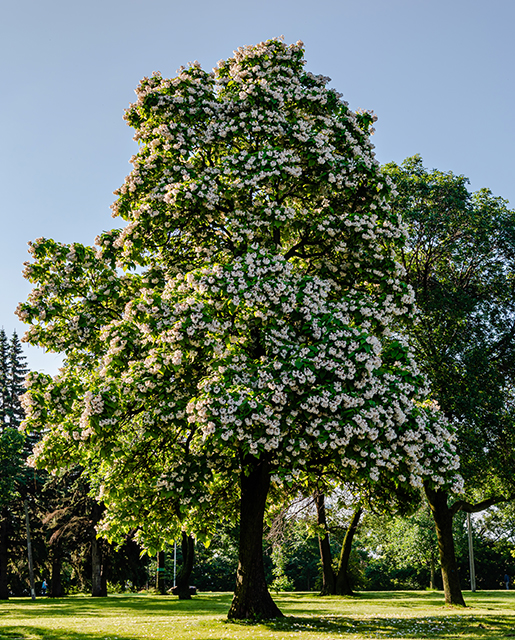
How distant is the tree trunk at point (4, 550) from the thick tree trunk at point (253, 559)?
119 feet

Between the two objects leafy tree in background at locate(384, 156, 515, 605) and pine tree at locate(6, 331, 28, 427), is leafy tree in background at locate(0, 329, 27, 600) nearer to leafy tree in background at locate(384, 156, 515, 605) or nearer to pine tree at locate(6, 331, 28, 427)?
pine tree at locate(6, 331, 28, 427)

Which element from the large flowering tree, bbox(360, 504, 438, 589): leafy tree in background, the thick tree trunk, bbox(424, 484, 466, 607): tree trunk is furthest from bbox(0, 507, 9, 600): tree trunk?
the thick tree trunk

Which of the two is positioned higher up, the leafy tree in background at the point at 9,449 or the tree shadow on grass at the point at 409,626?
the leafy tree in background at the point at 9,449

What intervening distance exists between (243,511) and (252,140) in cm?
1113

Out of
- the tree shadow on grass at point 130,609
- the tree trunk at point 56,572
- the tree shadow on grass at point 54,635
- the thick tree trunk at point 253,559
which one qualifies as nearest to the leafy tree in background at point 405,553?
the tree shadow on grass at point 130,609

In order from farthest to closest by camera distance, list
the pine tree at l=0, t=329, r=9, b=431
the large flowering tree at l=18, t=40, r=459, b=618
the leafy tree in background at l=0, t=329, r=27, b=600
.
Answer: the pine tree at l=0, t=329, r=9, b=431 → the leafy tree in background at l=0, t=329, r=27, b=600 → the large flowering tree at l=18, t=40, r=459, b=618

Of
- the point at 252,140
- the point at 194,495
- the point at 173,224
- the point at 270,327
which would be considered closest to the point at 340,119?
the point at 252,140

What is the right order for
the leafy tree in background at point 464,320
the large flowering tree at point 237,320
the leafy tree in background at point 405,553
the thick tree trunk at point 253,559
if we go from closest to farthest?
the large flowering tree at point 237,320, the thick tree trunk at point 253,559, the leafy tree in background at point 464,320, the leafy tree in background at point 405,553

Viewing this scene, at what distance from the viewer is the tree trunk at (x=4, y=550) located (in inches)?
1779

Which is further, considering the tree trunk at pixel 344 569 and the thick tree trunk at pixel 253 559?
the tree trunk at pixel 344 569

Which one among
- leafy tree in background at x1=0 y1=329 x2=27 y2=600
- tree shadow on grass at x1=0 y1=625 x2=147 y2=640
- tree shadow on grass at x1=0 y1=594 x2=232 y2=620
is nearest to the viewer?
tree shadow on grass at x1=0 y1=625 x2=147 y2=640

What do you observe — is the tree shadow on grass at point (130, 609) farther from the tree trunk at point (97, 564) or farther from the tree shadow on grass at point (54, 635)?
the tree trunk at point (97, 564)

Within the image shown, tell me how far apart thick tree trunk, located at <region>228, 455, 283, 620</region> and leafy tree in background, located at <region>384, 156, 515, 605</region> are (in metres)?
9.31

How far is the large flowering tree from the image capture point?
12977mm
